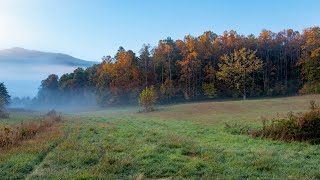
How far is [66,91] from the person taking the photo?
119875mm

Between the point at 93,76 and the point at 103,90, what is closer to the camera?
the point at 103,90

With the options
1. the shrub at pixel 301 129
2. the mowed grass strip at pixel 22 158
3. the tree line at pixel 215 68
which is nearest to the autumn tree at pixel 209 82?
the tree line at pixel 215 68

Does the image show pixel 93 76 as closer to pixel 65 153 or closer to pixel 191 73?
pixel 191 73

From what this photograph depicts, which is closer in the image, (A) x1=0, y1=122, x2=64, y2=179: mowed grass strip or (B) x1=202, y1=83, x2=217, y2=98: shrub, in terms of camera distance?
(A) x1=0, y1=122, x2=64, y2=179: mowed grass strip

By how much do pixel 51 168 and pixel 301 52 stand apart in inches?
3566

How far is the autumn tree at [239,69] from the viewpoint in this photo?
80.1 meters

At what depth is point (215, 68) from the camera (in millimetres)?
90562

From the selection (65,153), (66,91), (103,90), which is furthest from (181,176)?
(66,91)

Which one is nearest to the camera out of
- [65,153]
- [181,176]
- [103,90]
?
[181,176]

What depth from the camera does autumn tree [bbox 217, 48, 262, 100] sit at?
80062 millimetres

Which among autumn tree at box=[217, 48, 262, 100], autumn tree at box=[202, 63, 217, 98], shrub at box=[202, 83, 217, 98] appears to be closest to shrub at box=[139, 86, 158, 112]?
shrub at box=[202, 83, 217, 98]

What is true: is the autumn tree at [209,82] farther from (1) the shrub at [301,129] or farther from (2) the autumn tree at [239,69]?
(1) the shrub at [301,129]

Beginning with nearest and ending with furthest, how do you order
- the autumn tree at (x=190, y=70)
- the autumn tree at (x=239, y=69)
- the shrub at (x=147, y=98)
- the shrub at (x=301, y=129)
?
the shrub at (x=301, y=129), the shrub at (x=147, y=98), the autumn tree at (x=239, y=69), the autumn tree at (x=190, y=70)

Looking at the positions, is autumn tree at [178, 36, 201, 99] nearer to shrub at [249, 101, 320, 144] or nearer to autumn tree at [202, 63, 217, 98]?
autumn tree at [202, 63, 217, 98]
